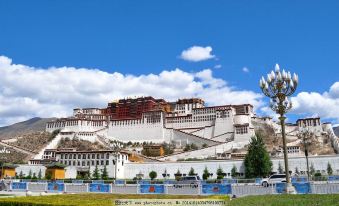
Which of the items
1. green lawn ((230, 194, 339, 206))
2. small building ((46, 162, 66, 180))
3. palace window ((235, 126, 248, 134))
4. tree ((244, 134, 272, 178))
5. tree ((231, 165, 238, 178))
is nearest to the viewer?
green lawn ((230, 194, 339, 206))

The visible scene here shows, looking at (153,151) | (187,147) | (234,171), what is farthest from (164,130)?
(234,171)

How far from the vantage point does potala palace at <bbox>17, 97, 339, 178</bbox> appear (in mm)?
65500

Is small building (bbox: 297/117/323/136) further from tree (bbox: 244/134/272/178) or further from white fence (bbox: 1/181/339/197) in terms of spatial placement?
white fence (bbox: 1/181/339/197)

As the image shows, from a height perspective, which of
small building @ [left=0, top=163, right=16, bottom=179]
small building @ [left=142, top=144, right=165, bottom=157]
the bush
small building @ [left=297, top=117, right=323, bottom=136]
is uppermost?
small building @ [left=297, top=117, right=323, bottom=136]

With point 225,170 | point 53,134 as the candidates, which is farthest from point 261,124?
point 53,134

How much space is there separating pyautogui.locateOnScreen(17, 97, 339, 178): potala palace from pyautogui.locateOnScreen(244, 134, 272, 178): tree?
16737mm

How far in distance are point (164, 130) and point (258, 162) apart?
48.1m

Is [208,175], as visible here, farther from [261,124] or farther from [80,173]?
[261,124]

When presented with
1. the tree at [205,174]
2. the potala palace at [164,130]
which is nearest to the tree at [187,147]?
the potala palace at [164,130]

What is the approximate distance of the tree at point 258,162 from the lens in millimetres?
48000

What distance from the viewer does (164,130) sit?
94.6 m

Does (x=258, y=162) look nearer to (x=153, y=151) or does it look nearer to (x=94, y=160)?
(x=94, y=160)

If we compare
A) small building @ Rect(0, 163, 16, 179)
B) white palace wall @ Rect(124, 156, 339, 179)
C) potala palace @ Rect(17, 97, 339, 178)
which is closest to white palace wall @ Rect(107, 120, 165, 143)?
potala palace @ Rect(17, 97, 339, 178)

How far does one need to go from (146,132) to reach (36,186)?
69.1 m
